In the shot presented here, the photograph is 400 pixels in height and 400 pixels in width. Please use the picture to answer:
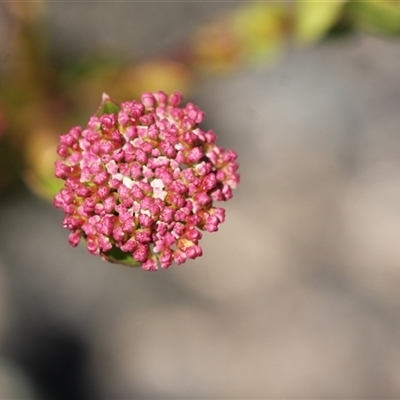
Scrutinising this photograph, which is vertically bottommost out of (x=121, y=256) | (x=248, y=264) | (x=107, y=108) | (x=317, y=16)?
(x=121, y=256)

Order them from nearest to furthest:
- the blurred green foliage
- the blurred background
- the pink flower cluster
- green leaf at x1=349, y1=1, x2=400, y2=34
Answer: the pink flower cluster < green leaf at x1=349, y1=1, x2=400, y2=34 < the blurred green foliage < the blurred background

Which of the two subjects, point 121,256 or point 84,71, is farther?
point 84,71

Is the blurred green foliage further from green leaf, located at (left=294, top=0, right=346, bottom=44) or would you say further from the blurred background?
the blurred background

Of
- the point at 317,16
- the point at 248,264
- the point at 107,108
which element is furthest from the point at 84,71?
the point at 248,264

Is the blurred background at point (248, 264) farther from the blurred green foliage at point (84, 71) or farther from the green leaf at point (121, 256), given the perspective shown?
the green leaf at point (121, 256)

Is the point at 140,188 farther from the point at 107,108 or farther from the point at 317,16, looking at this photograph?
the point at 317,16

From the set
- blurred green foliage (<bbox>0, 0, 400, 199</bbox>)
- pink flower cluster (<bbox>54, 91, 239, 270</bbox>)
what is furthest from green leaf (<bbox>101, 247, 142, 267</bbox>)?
blurred green foliage (<bbox>0, 0, 400, 199</bbox>)

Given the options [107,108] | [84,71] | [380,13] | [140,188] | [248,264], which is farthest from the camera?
[248,264]
